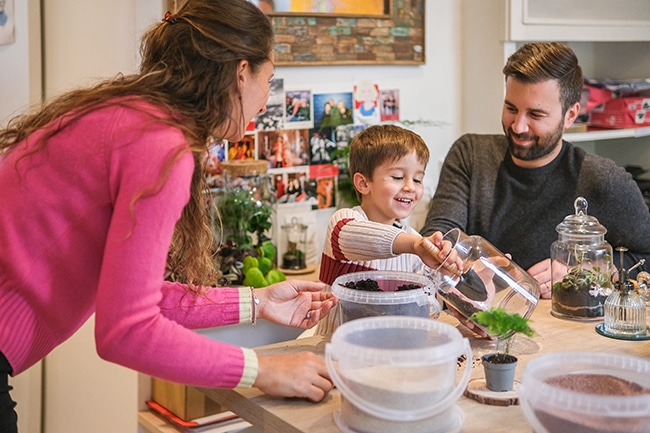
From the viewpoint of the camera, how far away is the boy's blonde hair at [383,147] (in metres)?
1.83

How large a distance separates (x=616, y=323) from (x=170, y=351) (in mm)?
876

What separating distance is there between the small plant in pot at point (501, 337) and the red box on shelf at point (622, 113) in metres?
2.06

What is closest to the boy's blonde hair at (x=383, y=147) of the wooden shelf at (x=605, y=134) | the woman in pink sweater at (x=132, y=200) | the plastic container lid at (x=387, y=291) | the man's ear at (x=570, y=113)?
the plastic container lid at (x=387, y=291)

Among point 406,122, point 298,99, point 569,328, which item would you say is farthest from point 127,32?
point 569,328

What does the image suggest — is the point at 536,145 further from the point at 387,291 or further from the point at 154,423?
the point at 154,423

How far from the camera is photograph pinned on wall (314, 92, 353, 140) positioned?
2656 mm

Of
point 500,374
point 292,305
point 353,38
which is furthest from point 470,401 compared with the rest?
point 353,38

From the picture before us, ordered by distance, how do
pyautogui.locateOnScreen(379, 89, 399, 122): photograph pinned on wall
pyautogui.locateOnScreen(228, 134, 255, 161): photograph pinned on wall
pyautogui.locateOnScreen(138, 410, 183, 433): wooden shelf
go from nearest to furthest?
pyautogui.locateOnScreen(138, 410, 183, 433): wooden shelf < pyautogui.locateOnScreen(228, 134, 255, 161): photograph pinned on wall < pyautogui.locateOnScreen(379, 89, 399, 122): photograph pinned on wall

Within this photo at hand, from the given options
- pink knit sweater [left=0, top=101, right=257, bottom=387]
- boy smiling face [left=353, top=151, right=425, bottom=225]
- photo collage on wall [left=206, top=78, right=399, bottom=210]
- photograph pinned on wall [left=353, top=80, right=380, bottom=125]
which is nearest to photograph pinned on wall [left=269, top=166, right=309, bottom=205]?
photo collage on wall [left=206, top=78, right=399, bottom=210]

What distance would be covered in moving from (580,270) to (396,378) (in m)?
0.80

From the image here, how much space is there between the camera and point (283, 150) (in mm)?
2609

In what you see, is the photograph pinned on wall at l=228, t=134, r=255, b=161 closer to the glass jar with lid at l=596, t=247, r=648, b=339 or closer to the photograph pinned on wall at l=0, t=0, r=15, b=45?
the photograph pinned on wall at l=0, t=0, r=15, b=45

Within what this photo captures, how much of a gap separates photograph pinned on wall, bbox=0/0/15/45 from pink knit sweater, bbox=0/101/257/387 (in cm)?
107

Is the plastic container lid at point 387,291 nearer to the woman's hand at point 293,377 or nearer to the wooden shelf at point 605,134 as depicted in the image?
the woman's hand at point 293,377
